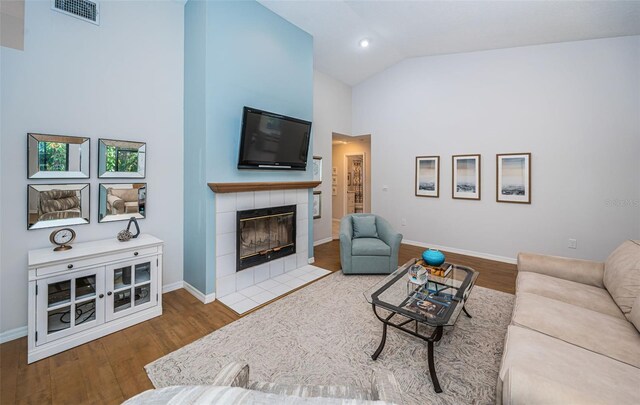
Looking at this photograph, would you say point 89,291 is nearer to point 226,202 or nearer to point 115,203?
point 115,203

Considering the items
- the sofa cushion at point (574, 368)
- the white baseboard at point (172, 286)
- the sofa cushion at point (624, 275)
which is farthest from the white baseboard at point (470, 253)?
the white baseboard at point (172, 286)

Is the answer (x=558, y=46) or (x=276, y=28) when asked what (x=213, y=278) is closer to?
(x=276, y=28)

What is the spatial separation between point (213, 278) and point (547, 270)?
3449mm

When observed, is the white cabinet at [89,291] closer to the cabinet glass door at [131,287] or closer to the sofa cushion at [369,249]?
the cabinet glass door at [131,287]

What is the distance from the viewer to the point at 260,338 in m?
2.32

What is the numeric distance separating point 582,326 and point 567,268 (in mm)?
1005

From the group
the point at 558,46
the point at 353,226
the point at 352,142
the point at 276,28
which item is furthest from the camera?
the point at 352,142

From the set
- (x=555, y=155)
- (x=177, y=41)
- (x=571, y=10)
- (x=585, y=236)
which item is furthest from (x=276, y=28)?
(x=585, y=236)

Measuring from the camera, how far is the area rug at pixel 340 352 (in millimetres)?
1836

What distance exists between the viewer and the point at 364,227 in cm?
418

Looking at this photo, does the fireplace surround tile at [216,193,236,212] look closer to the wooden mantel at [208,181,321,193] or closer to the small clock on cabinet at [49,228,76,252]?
the wooden mantel at [208,181,321,193]

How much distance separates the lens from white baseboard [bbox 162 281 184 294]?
3.18 meters

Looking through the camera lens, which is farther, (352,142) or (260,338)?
(352,142)

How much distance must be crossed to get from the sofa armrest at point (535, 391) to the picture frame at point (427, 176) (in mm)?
4131
